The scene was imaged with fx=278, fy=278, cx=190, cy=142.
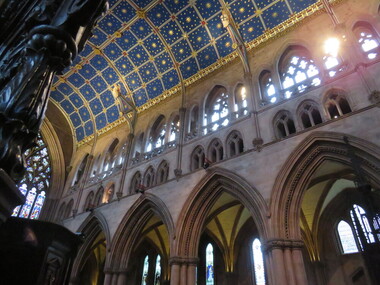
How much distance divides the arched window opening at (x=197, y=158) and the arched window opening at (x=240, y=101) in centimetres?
203

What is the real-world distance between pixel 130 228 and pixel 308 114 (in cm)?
826

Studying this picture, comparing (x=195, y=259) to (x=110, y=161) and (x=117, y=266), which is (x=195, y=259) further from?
(x=110, y=161)

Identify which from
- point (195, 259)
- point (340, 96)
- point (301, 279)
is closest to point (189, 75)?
point (340, 96)

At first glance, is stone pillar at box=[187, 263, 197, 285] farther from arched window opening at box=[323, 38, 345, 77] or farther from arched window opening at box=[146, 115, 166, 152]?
arched window opening at box=[323, 38, 345, 77]

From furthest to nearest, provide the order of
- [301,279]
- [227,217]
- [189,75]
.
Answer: [189,75] → [227,217] → [301,279]

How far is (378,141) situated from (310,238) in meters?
5.36

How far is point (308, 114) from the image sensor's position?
354 inches

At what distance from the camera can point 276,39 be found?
38.6 feet

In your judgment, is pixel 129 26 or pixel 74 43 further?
pixel 129 26

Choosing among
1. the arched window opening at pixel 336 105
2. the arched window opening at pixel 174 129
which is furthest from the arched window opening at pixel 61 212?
the arched window opening at pixel 336 105

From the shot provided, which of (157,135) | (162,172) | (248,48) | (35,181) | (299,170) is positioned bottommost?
(299,170)

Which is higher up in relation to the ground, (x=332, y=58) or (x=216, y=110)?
(x=216, y=110)

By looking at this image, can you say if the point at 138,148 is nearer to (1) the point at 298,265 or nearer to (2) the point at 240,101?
(2) the point at 240,101

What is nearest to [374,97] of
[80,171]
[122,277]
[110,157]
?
[122,277]
